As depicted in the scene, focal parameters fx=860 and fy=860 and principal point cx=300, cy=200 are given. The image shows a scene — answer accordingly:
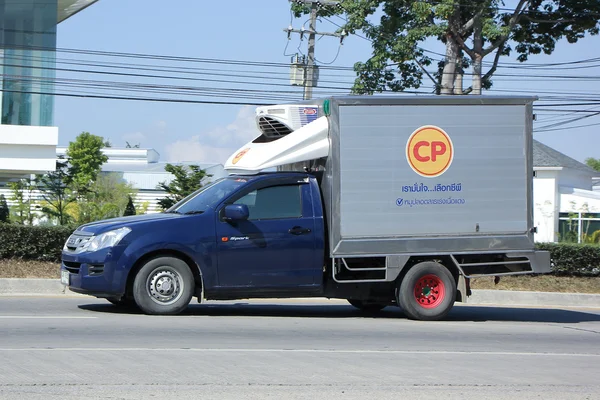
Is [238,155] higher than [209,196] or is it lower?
higher

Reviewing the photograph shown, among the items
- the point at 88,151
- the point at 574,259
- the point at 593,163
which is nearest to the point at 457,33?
the point at 574,259

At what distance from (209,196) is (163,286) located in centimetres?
143

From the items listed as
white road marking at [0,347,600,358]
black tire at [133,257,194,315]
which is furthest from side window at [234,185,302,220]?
white road marking at [0,347,600,358]

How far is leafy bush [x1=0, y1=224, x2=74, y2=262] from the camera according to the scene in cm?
1633

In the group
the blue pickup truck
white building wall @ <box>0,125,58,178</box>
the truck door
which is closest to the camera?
the blue pickup truck

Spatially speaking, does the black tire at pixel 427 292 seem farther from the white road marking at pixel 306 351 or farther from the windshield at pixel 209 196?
the windshield at pixel 209 196

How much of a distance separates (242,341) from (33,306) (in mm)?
4337

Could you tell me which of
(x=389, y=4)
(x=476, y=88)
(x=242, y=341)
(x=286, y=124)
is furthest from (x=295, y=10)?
(x=242, y=341)

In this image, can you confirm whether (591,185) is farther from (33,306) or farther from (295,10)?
(33,306)

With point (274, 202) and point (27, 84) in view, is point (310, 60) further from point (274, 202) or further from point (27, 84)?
point (274, 202)

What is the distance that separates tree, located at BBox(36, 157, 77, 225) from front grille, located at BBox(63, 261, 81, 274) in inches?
397

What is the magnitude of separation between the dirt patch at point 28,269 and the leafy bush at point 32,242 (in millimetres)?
138

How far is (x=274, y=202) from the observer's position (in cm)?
1177

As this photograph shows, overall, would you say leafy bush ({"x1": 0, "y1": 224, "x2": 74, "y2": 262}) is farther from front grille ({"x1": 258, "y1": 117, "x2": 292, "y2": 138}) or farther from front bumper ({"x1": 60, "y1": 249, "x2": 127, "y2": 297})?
front grille ({"x1": 258, "y1": 117, "x2": 292, "y2": 138})
